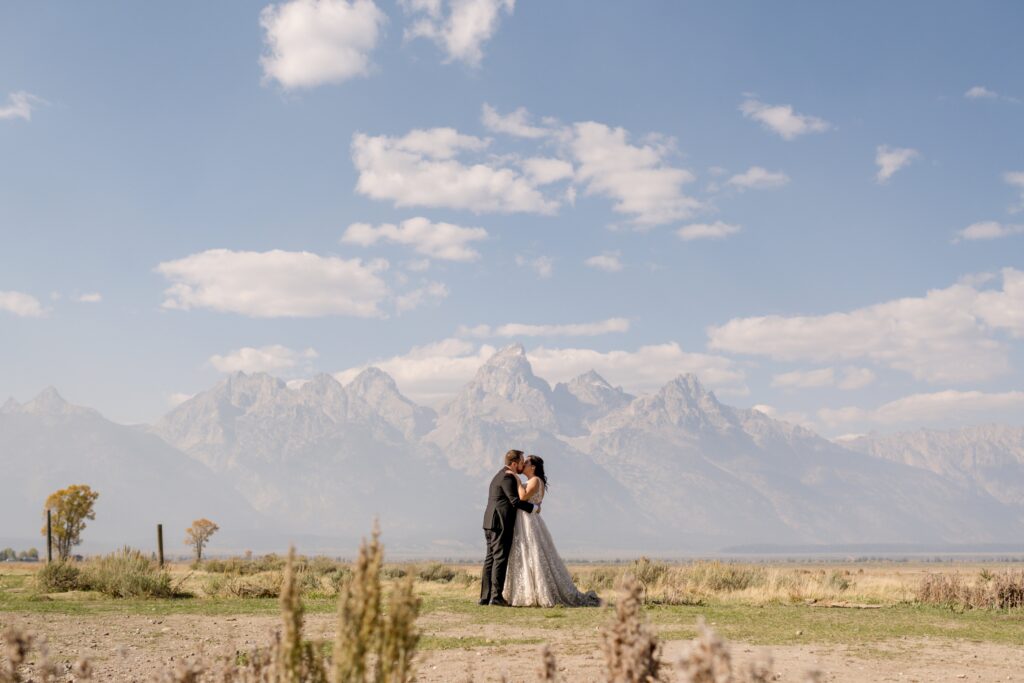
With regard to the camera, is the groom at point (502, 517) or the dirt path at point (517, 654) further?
the groom at point (502, 517)

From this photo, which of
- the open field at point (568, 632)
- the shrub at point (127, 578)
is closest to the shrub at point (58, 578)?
the shrub at point (127, 578)

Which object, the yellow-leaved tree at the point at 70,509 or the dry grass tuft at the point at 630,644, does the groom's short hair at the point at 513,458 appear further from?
the yellow-leaved tree at the point at 70,509

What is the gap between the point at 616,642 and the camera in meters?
3.92

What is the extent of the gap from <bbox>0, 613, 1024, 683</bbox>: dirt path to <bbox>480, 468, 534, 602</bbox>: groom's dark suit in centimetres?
271

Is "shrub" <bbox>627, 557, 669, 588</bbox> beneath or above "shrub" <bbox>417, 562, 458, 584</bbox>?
above

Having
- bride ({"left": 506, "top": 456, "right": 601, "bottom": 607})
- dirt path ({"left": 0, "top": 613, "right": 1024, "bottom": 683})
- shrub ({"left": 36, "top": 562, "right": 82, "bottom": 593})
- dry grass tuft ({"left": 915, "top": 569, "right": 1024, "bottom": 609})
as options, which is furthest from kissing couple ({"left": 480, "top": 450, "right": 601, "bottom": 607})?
shrub ({"left": 36, "top": 562, "right": 82, "bottom": 593})

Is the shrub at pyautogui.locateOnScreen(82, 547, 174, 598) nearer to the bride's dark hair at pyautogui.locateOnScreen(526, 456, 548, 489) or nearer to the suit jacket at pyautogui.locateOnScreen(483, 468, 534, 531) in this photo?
the suit jacket at pyautogui.locateOnScreen(483, 468, 534, 531)

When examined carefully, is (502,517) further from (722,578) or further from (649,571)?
(722,578)

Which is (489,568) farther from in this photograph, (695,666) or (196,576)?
(196,576)

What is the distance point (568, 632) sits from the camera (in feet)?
41.8

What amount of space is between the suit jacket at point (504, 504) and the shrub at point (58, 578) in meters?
11.4

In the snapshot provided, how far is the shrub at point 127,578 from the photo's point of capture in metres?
20.6

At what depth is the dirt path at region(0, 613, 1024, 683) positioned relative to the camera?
A: 931 cm

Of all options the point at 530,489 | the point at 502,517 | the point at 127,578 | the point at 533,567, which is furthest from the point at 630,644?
the point at 127,578
